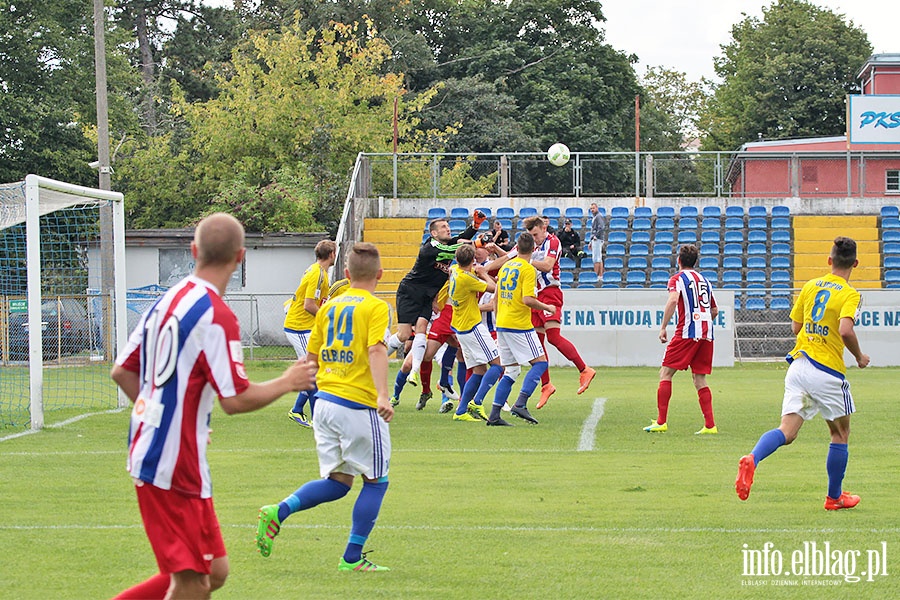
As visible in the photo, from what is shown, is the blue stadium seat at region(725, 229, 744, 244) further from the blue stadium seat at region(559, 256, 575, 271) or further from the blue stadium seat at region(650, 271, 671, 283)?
the blue stadium seat at region(559, 256, 575, 271)

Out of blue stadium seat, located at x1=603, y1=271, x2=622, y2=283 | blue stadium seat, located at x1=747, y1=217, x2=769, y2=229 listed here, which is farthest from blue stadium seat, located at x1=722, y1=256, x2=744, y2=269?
blue stadium seat, located at x1=603, y1=271, x2=622, y2=283

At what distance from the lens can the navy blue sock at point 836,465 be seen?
8.18 metres

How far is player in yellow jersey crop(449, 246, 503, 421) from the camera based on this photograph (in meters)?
13.6

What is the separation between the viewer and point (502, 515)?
827cm

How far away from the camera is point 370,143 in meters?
37.6

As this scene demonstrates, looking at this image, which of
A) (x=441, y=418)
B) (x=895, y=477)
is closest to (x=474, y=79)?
(x=441, y=418)

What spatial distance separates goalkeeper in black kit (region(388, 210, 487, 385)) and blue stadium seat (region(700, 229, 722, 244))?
15703 millimetres

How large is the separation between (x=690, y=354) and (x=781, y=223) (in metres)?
18.4

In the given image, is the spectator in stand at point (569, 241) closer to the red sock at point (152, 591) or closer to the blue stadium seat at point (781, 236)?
the blue stadium seat at point (781, 236)

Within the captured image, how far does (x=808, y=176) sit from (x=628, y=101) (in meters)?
29.8

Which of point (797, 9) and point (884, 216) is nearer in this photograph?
point (884, 216)

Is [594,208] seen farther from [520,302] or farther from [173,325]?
[173,325]

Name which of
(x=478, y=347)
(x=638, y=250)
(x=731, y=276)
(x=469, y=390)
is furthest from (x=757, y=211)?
(x=478, y=347)

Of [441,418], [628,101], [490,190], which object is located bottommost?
[441,418]
